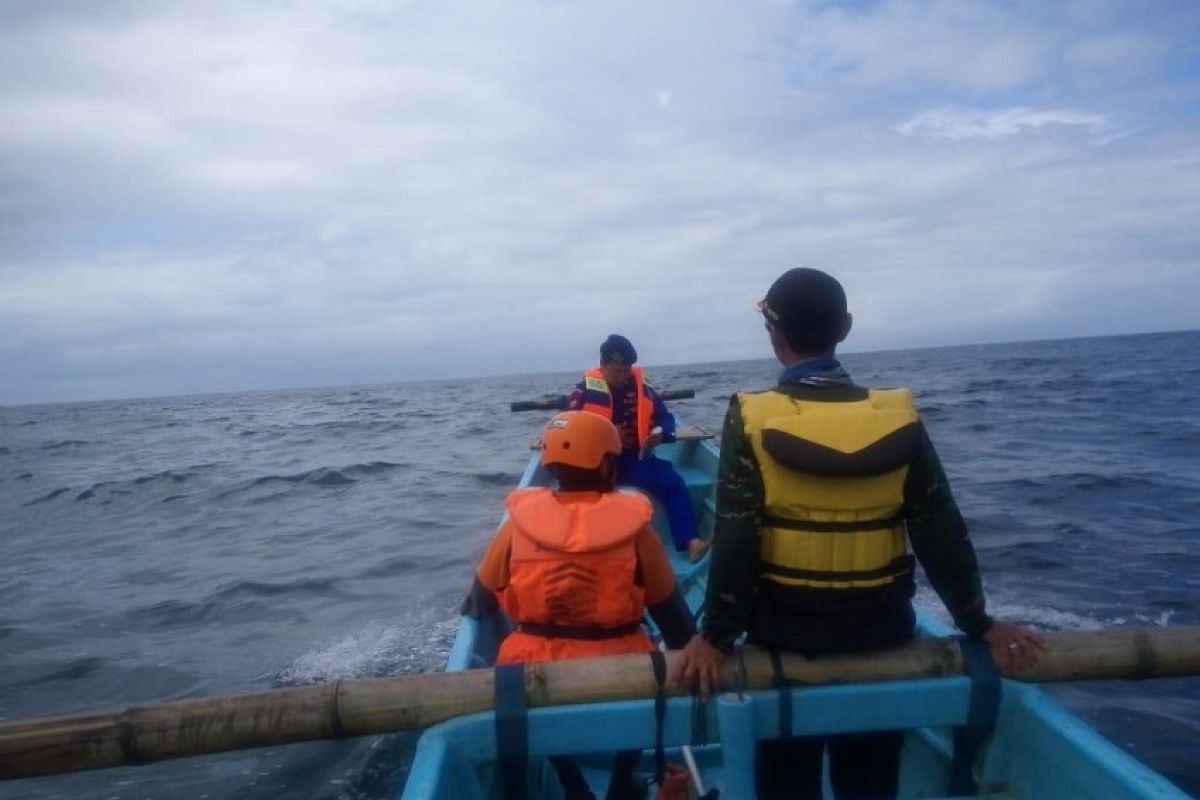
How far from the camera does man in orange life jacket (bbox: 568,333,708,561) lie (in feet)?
23.0

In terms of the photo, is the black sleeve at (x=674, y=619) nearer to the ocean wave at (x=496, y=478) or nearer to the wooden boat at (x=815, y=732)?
the wooden boat at (x=815, y=732)

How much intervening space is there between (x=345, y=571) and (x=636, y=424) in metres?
4.62

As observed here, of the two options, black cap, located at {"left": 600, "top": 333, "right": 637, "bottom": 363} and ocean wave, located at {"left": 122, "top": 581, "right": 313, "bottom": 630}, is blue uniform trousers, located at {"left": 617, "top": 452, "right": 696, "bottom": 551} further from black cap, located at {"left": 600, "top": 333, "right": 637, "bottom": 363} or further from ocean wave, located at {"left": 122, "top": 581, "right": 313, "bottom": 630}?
ocean wave, located at {"left": 122, "top": 581, "right": 313, "bottom": 630}

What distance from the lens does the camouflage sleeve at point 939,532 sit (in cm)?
245

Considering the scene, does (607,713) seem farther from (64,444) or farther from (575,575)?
(64,444)

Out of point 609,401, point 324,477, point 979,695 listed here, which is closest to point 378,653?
point 609,401

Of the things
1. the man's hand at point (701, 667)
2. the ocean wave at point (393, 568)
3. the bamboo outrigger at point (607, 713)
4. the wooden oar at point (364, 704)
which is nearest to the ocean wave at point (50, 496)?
the ocean wave at point (393, 568)

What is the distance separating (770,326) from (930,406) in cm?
2570

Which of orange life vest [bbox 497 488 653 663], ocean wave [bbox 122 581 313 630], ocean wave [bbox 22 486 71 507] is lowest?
ocean wave [bbox 22 486 71 507]

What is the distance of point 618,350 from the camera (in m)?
7.05

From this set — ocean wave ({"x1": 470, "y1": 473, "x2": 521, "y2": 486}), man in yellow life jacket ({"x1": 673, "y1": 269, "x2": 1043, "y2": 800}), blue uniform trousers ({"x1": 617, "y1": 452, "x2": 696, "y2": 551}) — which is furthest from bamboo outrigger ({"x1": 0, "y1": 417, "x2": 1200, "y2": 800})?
ocean wave ({"x1": 470, "y1": 473, "x2": 521, "y2": 486})

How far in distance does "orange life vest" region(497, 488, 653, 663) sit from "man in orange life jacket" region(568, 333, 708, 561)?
384 cm

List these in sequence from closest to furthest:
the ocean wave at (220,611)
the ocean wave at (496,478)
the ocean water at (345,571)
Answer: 1. the ocean water at (345,571)
2. the ocean wave at (220,611)
3. the ocean wave at (496,478)

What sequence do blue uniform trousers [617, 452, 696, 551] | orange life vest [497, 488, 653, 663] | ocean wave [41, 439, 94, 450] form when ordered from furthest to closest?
ocean wave [41, 439, 94, 450] < blue uniform trousers [617, 452, 696, 551] < orange life vest [497, 488, 653, 663]
